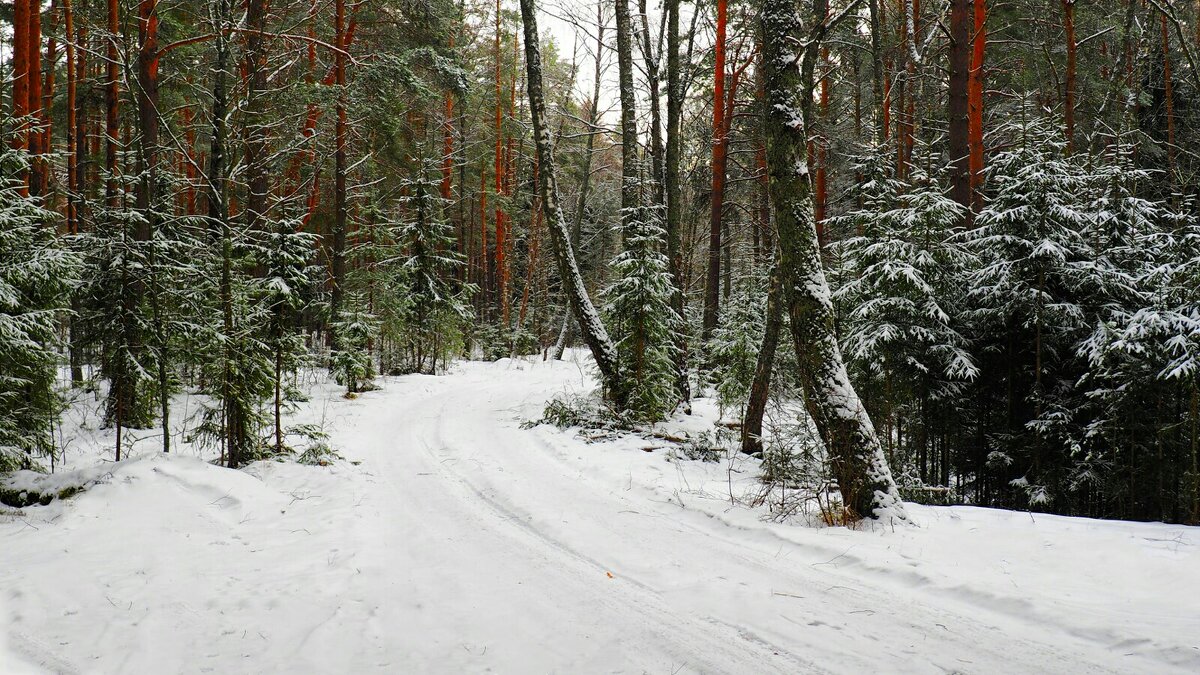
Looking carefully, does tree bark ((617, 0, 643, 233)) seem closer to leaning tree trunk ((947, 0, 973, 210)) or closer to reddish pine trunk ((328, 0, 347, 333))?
leaning tree trunk ((947, 0, 973, 210))

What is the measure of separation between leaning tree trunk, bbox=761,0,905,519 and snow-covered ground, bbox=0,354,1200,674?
19.4 inches

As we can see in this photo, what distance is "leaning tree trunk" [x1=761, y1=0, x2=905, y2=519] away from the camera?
5.77 meters

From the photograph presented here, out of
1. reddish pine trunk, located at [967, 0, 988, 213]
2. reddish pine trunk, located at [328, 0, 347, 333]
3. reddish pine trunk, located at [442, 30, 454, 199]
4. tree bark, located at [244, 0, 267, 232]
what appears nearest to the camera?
tree bark, located at [244, 0, 267, 232]

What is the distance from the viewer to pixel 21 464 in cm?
698

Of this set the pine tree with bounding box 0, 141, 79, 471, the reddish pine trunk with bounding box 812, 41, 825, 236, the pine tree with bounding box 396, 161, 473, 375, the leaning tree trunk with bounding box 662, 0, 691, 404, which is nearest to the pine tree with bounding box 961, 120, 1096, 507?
the leaning tree trunk with bounding box 662, 0, 691, 404

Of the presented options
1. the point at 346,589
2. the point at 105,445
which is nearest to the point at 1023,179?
the point at 346,589

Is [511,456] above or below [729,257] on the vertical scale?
below

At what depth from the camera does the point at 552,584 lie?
14.7 ft

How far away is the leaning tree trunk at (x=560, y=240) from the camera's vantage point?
11984mm

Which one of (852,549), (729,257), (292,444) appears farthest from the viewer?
(729,257)

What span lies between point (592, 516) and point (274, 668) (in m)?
3.29

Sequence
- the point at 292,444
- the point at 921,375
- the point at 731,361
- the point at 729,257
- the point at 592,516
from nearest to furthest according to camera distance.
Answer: the point at 592,516 → the point at 292,444 → the point at 921,375 → the point at 731,361 → the point at 729,257

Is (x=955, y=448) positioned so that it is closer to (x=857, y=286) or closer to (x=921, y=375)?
(x=921, y=375)

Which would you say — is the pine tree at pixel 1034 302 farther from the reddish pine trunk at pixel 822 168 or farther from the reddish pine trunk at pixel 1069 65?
the reddish pine trunk at pixel 822 168
